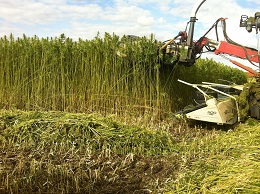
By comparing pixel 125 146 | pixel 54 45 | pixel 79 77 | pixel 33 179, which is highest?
pixel 54 45

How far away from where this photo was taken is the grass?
4.26 meters

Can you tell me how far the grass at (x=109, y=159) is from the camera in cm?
426

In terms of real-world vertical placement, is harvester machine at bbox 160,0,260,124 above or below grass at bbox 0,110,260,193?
above

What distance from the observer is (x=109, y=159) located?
515 cm

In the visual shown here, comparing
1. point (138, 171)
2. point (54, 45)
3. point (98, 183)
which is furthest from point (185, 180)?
point (54, 45)

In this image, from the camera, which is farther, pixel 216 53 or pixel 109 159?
pixel 216 53

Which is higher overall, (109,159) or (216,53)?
(216,53)

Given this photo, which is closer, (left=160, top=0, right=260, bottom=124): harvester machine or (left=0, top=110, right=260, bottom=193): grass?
(left=0, top=110, right=260, bottom=193): grass

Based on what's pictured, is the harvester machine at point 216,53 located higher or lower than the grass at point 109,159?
higher

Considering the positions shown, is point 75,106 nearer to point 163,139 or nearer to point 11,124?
point 11,124

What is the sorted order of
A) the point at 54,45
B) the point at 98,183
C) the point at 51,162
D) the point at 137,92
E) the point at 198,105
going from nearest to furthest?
the point at 98,183 → the point at 51,162 → the point at 198,105 → the point at 137,92 → the point at 54,45

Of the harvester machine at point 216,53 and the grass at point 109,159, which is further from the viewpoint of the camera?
the harvester machine at point 216,53

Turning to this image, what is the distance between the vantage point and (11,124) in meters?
6.00

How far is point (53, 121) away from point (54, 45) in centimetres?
373
